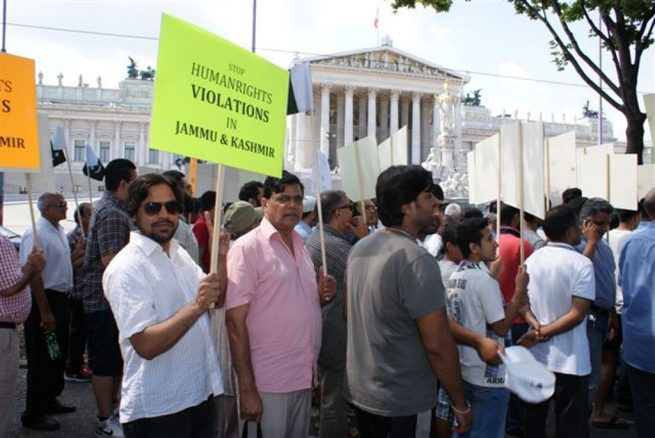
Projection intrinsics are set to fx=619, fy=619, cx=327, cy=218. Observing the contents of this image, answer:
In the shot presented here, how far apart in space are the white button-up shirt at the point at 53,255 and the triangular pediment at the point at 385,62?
53.8m

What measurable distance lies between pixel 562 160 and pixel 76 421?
521 cm

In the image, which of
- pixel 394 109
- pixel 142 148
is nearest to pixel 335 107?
pixel 394 109

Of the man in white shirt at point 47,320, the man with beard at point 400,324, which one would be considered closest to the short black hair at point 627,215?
the man with beard at point 400,324

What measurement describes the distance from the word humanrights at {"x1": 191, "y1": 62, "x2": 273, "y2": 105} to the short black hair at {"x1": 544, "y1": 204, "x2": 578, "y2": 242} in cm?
191

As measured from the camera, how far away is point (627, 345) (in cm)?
350

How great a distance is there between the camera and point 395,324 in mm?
2521

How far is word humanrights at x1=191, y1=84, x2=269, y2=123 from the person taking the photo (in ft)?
7.66

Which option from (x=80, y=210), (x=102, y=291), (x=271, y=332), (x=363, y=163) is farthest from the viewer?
(x=80, y=210)

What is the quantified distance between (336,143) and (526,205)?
57.8 m

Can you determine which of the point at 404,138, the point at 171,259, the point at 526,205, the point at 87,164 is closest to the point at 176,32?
the point at 171,259

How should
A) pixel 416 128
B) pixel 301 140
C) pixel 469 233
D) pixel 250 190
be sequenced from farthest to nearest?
1. pixel 416 128
2. pixel 301 140
3. pixel 250 190
4. pixel 469 233

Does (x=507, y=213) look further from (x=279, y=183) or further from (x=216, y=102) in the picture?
(x=216, y=102)

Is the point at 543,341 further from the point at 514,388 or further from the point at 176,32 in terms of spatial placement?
the point at 176,32

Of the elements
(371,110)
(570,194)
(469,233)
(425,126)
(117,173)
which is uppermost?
(371,110)
